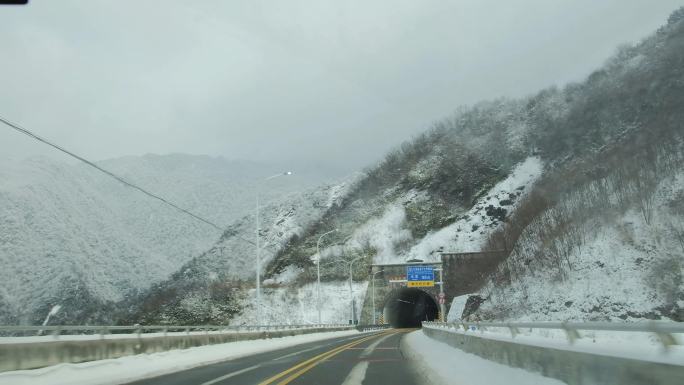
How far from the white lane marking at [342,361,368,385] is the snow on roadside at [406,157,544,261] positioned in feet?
297

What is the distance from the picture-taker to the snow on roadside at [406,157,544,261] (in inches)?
4309

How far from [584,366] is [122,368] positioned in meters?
12.3

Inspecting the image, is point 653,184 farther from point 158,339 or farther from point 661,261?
point 158,339

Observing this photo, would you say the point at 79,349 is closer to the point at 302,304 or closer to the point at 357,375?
the point at 357,375

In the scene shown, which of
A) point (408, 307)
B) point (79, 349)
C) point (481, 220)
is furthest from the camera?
point (408, 307)

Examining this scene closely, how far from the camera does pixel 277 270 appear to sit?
12281cm

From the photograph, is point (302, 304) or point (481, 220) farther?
point (481, 220)

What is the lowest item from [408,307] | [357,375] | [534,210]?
[357,375]

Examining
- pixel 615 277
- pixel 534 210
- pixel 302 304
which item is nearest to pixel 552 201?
pixel 534 210

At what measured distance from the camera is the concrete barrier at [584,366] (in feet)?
13.9

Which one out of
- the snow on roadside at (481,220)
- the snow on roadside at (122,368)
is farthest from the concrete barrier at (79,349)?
the snow on roadside at (481,220)

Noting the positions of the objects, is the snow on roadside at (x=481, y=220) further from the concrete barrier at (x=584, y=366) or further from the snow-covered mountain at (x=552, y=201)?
the concrete barrier at (x=584, y=366)

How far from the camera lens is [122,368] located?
14500 mm

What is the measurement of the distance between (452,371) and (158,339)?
33.2ft
